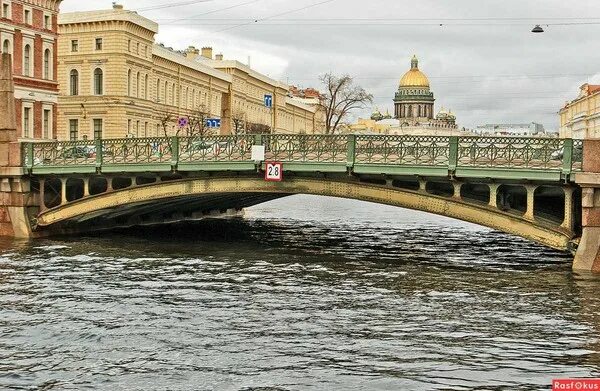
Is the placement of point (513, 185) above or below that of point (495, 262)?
above

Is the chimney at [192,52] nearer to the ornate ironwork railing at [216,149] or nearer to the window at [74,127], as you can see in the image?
the window at [74,127]

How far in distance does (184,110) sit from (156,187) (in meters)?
58.6

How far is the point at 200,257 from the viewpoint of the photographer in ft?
105

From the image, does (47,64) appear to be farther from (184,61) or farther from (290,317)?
(290,317)

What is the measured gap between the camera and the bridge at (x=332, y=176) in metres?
26.5

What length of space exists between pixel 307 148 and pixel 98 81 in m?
49.3

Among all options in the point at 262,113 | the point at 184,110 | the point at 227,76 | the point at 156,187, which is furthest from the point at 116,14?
the point at 262,113

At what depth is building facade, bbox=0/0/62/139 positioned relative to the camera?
5278 cm

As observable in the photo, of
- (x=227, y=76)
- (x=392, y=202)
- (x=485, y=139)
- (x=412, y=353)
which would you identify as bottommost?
(x=412, y=353)

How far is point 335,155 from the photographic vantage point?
30.2 meters

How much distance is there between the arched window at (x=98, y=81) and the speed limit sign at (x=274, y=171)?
48104mm

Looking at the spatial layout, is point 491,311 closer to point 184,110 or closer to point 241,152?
point 241,152

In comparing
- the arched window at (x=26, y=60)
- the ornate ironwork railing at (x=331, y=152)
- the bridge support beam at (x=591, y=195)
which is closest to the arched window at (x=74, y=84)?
the arched window at (x=26, y=60)

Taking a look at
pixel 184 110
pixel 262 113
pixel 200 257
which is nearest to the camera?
pixel 200 257
